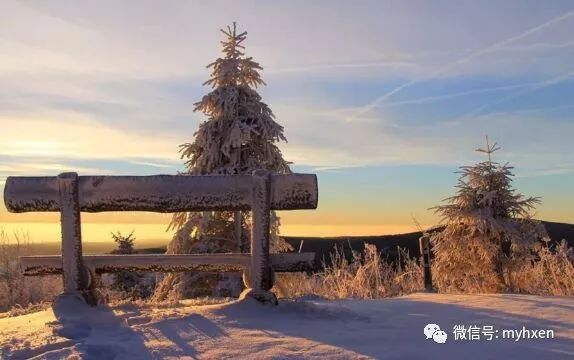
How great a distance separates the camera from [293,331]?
4.48 metres

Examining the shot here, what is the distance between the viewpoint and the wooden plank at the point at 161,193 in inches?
223

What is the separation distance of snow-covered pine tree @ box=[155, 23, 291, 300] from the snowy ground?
646 centimetres

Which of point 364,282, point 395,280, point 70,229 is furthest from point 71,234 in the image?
point 395,280

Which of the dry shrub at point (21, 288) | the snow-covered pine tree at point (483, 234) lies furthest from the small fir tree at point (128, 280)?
the snow-covered pine tree at point (483, 234)

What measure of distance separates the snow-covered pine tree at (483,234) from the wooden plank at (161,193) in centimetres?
647

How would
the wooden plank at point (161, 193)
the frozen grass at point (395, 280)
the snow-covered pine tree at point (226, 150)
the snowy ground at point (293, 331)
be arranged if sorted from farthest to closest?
the snow-covered pine tree at point (226, 150) → the frozen grass at point (395, 280) → the wooden plank at point (161, 193) → the snowy ground at point (293, 331)

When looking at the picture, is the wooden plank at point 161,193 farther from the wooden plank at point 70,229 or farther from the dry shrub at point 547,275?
the dry shrub at point 547,275

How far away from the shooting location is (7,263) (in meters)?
12.1

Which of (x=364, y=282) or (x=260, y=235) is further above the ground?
(x=260, y=235)

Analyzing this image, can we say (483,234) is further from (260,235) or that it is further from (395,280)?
(260,235)

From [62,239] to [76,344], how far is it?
1.92 meters

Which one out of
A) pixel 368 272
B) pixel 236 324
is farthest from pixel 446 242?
pixel 236 324

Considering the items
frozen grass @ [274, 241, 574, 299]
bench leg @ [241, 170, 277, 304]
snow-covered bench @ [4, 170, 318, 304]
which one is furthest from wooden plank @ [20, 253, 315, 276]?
frozen grass @ [274, 241, 574, 299]

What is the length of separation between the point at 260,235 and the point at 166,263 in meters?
1.15
